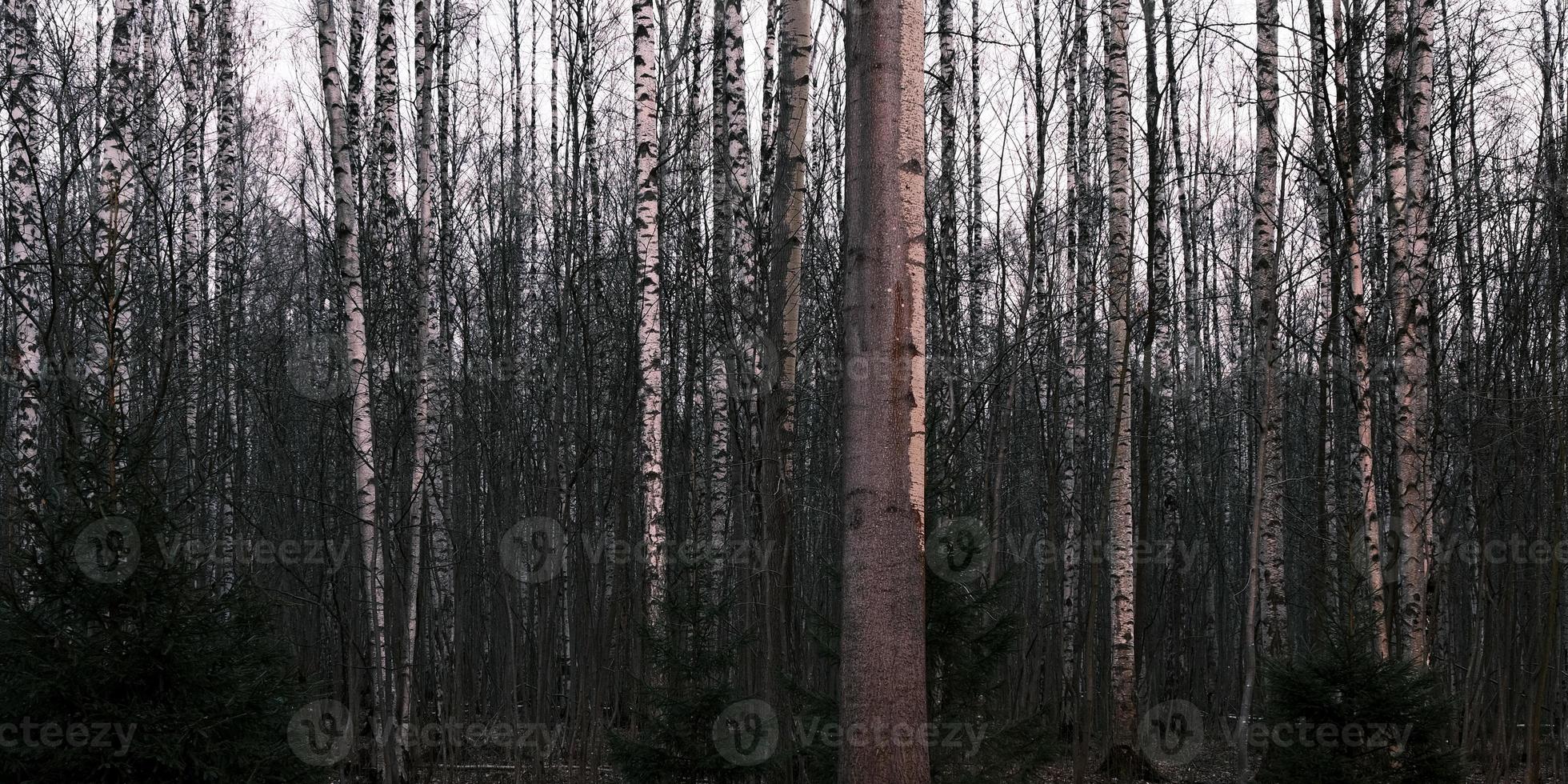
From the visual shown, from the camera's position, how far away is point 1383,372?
13.6 metres

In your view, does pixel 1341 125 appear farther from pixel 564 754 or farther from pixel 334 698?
pixel 334 698

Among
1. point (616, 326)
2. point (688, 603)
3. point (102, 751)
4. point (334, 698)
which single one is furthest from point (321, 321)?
point (102, 751)

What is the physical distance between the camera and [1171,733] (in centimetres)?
1364

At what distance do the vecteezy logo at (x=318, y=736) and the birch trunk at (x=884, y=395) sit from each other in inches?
111

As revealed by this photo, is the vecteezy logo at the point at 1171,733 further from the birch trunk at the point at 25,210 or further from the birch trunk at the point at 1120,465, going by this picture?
the birch trunk at the point at 25,210

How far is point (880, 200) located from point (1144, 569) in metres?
12.8

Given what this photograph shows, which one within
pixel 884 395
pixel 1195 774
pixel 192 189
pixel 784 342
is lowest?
pixel 1195 774
